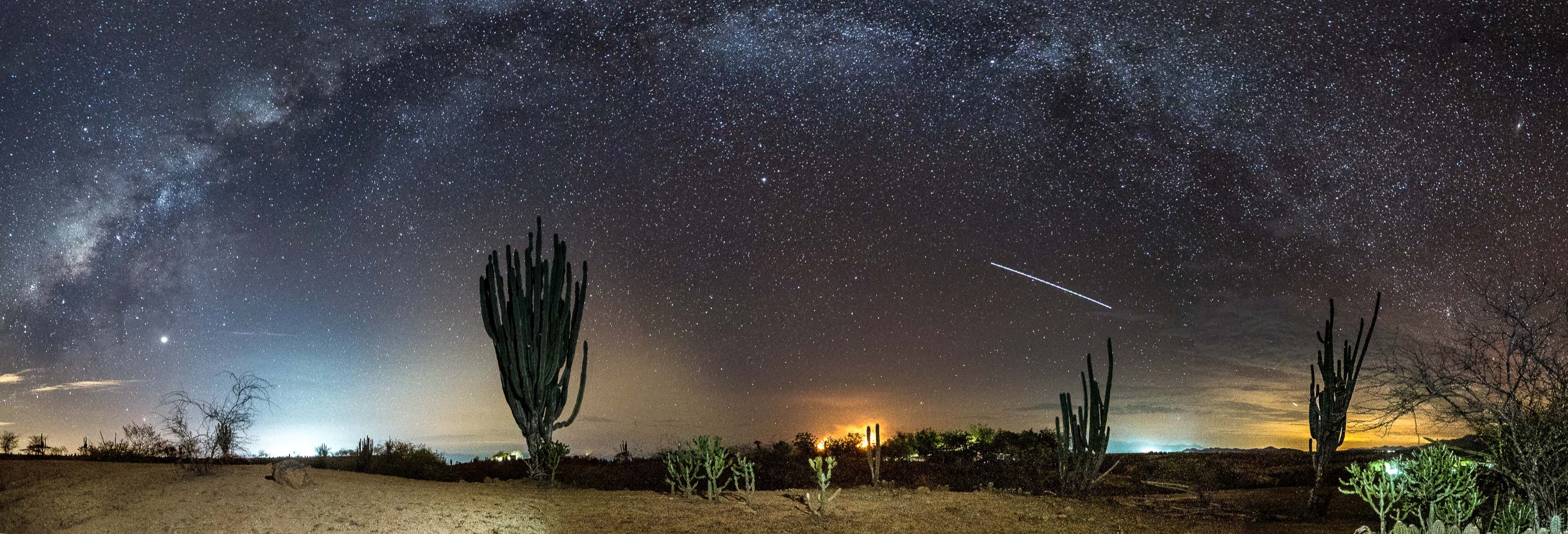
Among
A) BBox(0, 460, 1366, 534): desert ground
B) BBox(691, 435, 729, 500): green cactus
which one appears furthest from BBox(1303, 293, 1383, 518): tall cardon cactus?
BBox(691, 435, 729, 500): green cactus

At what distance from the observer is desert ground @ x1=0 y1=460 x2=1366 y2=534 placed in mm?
9961

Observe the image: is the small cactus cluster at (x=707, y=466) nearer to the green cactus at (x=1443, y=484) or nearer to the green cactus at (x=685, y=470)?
the green cactus at (x=685, y=470)

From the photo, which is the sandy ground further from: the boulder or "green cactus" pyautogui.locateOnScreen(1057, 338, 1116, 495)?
"green cactus" pyautogui.locateOnScreen(1057, 338, 1116, 495)

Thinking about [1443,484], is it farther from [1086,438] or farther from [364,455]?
[364,455]

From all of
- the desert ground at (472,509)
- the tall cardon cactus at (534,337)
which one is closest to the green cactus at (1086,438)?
the desert ground at (472,509)

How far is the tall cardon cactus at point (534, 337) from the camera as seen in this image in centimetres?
1639

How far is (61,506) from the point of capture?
393 inches

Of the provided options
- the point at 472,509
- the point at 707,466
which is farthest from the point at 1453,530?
the point at 472,509

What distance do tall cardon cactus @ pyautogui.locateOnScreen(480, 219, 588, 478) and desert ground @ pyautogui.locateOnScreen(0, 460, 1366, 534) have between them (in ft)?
4.91

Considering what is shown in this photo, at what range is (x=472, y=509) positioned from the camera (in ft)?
38.1

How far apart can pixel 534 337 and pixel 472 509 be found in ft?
17.1

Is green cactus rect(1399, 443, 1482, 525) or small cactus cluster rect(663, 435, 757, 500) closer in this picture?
green cactus rect(1399, 443, 1482, 525)

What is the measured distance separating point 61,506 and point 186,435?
10.3 feet

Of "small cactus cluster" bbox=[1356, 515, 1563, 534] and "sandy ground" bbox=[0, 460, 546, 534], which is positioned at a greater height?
"sandy ground" bbox=[0, 460, 546, 534]
